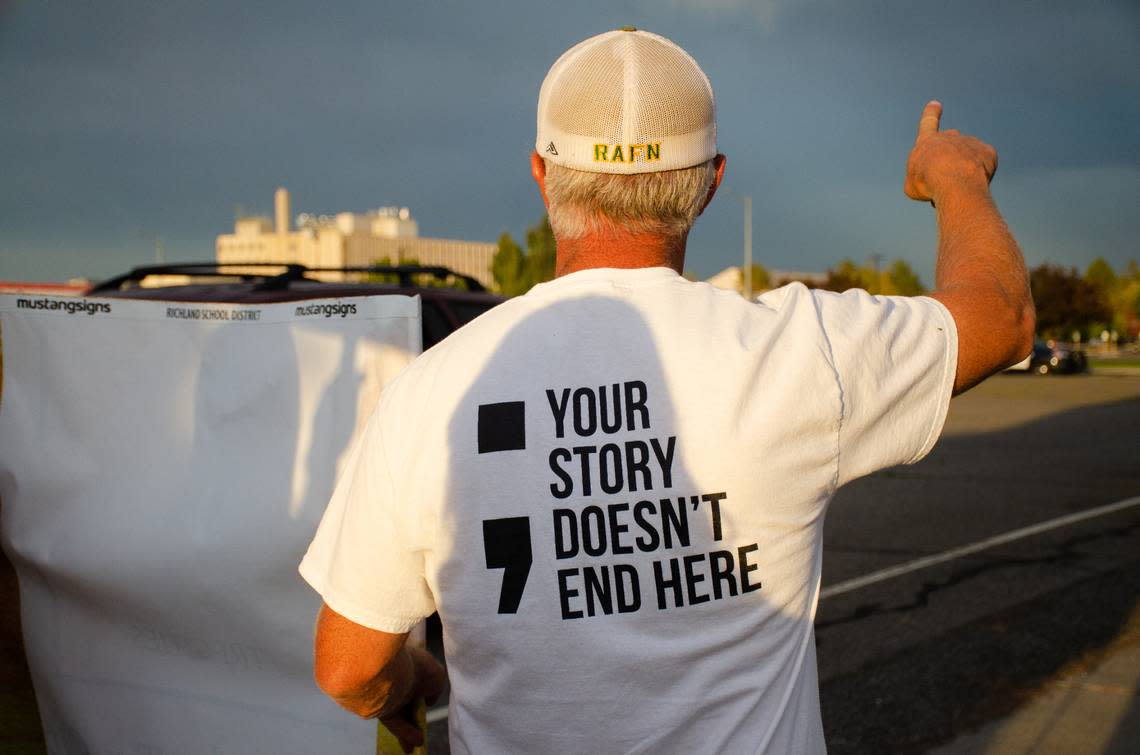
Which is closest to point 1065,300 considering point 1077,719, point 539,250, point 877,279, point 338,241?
point 877,279

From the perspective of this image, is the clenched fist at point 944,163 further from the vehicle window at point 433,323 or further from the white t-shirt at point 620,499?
the vehicle window at point 433,323

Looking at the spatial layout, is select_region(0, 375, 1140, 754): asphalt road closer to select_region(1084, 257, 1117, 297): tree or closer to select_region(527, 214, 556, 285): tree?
select_region(527, 214, 556, 285): tree

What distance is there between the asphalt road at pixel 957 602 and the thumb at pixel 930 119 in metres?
2.09

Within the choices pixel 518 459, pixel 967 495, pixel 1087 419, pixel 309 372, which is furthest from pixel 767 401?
pixel 1087 419

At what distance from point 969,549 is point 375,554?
6.60 metres

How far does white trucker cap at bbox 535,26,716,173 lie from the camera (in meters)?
1.52

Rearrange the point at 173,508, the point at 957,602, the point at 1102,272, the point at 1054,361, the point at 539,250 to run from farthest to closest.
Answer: the point at 1102,272
the point at 539,250
the point at 1054,361
the point at 957,602
the point at 173,508

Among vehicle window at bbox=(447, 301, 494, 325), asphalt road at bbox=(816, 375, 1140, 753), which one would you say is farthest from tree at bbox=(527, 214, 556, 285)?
vehicle window at bbox=(447, 301, 494, 325)

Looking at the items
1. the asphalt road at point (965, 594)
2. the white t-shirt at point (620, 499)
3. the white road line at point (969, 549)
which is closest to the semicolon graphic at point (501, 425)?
the white t-shirt at point (620, 499)

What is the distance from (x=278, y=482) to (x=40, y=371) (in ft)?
1.78

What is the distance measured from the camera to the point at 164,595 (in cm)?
210

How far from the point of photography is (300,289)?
4645mm

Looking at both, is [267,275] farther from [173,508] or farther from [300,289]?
[173,508]

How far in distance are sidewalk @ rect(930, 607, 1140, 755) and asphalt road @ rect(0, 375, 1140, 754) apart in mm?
32
